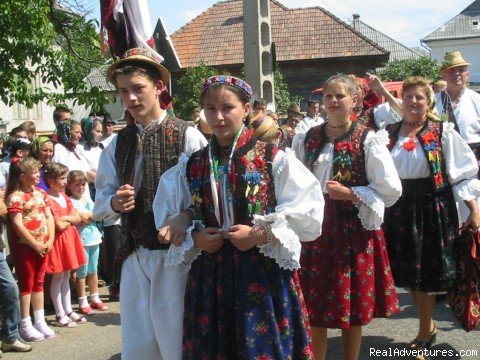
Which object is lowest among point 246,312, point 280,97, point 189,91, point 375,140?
point 246,312

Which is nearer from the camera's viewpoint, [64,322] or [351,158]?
[351,158]

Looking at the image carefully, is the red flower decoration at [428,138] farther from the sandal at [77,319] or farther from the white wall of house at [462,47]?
the white wall of house at [462,47]

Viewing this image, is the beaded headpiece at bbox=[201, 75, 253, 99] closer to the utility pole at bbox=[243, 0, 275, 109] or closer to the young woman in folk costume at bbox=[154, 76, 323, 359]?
the young woman in folk costume at bbox=[154, 76, 323, 359]

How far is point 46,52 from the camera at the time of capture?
28.6 ft

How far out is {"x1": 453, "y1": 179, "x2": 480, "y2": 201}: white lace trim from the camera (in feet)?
14.8

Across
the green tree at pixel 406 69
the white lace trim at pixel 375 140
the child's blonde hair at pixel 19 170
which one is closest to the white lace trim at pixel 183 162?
the white lace trim at pixel 375 140

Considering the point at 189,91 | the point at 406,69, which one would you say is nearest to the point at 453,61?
the point at 189,91

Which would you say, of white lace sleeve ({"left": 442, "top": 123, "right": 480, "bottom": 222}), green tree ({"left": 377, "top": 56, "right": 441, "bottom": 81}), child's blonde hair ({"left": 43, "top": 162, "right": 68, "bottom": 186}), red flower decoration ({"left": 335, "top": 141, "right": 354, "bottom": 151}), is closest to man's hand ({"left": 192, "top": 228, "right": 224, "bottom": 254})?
red flower decoration ({"left": 335, "top": 141, "right": 354, "bottom": 151})

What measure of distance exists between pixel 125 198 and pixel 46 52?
19.9 ft

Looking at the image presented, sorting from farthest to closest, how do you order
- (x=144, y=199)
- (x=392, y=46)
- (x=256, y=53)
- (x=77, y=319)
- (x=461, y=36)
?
(x=461, y=36) < (x=392, y=46) < (x=256, y=53) < (x=77, y=319) < (x=144, y=199)

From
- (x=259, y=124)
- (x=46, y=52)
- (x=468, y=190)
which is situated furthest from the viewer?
(x=46, y=52)

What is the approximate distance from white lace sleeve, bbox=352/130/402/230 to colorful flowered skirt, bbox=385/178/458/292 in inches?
28.7

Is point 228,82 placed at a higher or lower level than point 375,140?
higher

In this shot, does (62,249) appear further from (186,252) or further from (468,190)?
(468,190)
